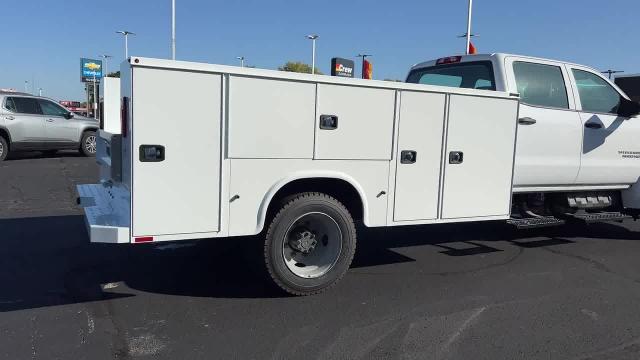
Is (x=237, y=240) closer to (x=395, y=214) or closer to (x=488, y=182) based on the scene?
(x=395, y=214)

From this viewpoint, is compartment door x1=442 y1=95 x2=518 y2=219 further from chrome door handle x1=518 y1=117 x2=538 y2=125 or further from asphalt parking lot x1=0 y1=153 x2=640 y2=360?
asphalt parking lot x1=0 y1=153 x2=640 y2=360

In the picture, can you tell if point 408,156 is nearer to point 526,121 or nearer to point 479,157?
point 479,157

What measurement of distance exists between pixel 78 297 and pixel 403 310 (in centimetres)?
275

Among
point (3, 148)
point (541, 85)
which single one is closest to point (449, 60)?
point (541, 85)

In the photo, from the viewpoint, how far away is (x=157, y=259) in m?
5.86

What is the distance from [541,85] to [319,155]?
322 centimetres

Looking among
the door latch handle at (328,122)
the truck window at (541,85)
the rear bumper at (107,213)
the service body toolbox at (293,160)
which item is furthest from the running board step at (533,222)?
the rear bumper at (107,213)

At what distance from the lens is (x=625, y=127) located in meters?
6.91

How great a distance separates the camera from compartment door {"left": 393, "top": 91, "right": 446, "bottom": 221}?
493 cm

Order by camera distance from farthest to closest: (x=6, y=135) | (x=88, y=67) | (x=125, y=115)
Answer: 1. (x=88, y=67)
2. (x=6, y=135)
3. (x=125, y=115)

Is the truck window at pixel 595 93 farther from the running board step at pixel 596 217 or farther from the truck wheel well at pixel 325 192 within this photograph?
the truck wheel well at pixel 325 192

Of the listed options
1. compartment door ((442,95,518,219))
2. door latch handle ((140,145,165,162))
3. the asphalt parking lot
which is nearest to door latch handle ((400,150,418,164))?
→ compartment door ((442,95,518,219))

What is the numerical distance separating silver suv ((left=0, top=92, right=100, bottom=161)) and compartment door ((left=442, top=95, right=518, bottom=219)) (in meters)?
12.3

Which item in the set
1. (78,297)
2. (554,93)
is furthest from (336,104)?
(554,93)
